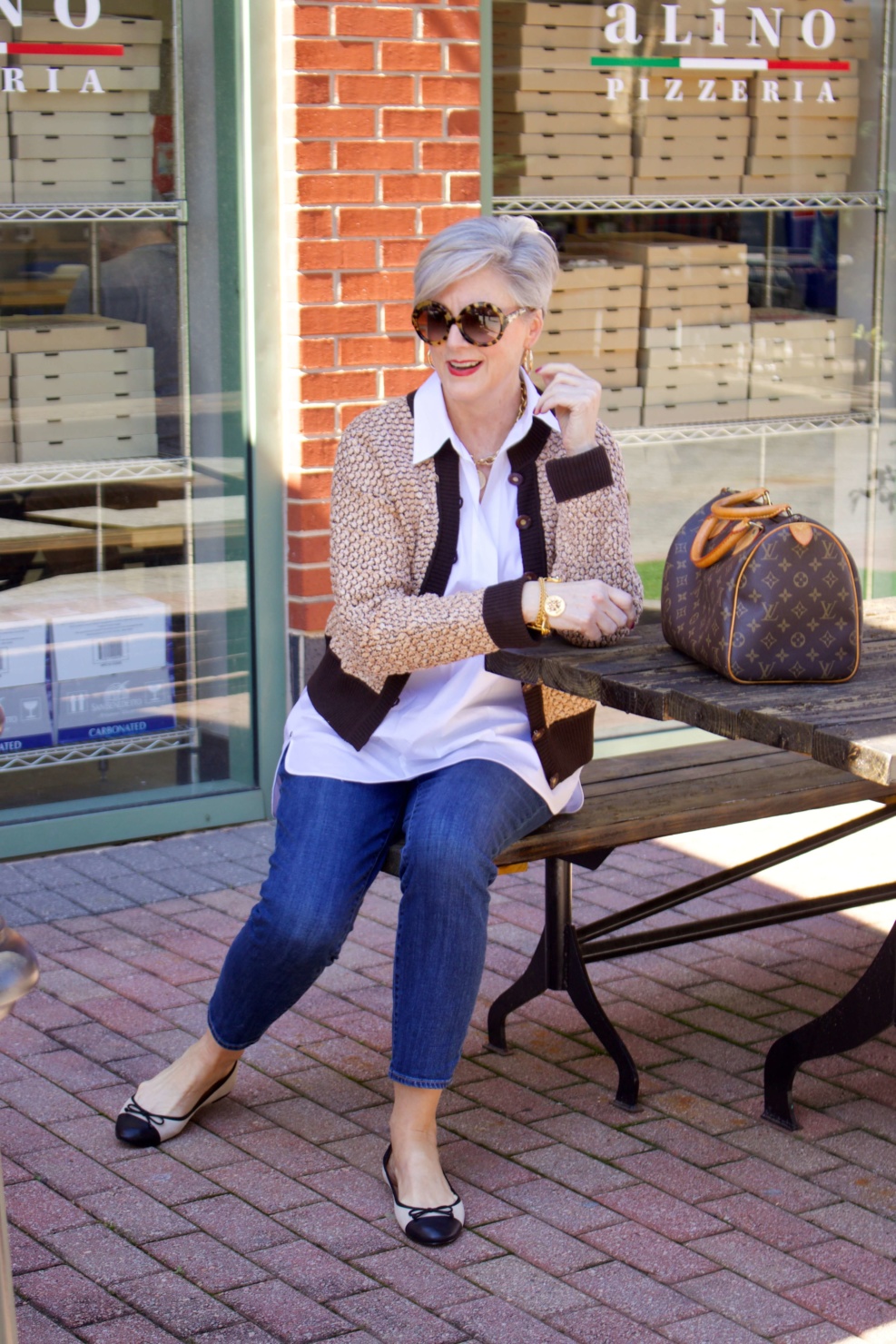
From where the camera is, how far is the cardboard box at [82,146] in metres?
4.70

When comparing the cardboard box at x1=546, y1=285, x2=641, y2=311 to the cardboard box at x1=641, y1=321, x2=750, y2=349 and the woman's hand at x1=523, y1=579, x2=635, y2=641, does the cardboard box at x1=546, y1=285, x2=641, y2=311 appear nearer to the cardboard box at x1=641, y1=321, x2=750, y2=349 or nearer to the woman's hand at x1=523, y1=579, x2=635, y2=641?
the cardboard box at x1=641, y1=321, x2=750, y2=349

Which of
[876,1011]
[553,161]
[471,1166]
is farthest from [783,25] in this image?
[471,1166]

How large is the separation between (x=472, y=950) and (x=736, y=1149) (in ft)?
2.37

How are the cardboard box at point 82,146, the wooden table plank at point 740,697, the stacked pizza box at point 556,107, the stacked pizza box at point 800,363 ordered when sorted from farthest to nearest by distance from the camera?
the stacked pizza box at point 800,363 → the stacked pizza box at point 556,107 → the cardboard box at point 82,146 → the wooden table plank at point 740,697

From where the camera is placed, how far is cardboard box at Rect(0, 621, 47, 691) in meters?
4.92

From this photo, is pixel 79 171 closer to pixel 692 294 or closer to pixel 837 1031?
pixel 692 294

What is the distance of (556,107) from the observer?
544 cm

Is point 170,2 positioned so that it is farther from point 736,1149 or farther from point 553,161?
point 736,1149

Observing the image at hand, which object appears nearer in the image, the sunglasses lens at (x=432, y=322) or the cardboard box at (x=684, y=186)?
the sunglasses lens at (x=432, y=322)

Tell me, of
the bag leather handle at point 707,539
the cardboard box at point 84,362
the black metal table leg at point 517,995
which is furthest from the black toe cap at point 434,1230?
the cardboard box at point 84,362

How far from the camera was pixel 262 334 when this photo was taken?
500 centimetres

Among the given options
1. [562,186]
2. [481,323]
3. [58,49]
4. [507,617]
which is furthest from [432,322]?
[562,186]

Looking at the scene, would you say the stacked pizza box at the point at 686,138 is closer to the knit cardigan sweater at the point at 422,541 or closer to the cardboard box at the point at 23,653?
the cardboard box at the point at 23,653

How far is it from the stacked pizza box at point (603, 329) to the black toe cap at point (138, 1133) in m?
3.00
